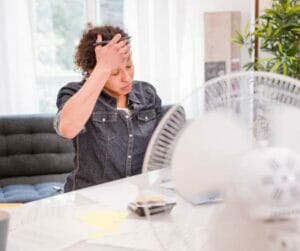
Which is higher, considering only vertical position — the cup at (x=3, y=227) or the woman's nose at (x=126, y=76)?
the woman's nose at (x=126, y=76)

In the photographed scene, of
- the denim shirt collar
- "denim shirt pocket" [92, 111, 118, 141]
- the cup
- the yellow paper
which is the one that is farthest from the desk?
the denim shirt collar

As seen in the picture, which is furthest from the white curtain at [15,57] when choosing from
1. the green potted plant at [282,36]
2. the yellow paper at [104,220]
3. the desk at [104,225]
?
the yellow paper at [104,220]

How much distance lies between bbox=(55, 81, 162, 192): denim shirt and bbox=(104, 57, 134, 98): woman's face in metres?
0.03

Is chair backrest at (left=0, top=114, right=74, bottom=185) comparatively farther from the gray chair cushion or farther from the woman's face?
the woman's face

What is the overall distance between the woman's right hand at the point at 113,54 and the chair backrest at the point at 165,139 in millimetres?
755

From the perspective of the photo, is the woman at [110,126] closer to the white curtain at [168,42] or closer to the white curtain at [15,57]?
the white curtain at [15,57]

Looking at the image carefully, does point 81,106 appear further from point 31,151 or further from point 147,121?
point 31,151

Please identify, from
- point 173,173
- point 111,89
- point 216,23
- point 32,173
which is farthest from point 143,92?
point 216,23

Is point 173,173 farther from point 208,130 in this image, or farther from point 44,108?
point 44,108

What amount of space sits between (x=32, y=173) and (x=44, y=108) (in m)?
0.72

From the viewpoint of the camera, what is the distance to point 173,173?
29.6 inches

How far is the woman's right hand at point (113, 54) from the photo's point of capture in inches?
58.3

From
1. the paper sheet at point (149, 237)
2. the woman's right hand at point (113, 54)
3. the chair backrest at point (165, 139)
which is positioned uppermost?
the woman's right hand at point (113, 54)

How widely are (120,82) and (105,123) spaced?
0.15 meters
